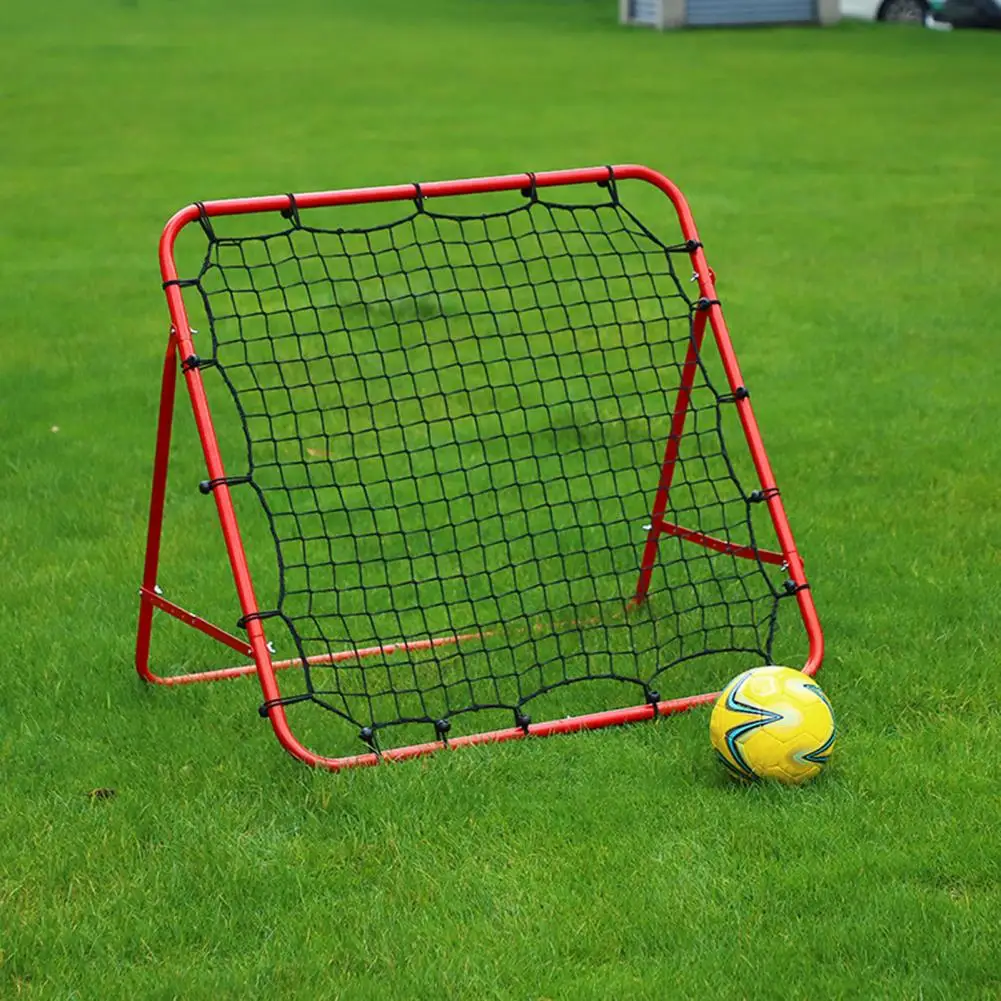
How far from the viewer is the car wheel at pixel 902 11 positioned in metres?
29.4

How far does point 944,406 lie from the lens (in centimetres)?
793

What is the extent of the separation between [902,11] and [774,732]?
2780 centimetres

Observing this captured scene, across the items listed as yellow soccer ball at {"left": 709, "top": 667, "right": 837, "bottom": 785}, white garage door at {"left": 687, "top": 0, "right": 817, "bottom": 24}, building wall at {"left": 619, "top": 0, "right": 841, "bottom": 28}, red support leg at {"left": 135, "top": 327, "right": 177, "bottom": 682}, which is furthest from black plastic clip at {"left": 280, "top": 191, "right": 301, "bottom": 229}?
white garage door at {"left": 687, "top": 0, "right": 817, "bottom": 24}

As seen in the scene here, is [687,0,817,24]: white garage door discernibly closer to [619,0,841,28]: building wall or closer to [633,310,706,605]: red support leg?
[619,0,841,28]: building wall

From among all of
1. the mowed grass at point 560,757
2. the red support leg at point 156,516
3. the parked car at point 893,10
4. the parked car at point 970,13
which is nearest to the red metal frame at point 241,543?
the red support leg at point 156,516

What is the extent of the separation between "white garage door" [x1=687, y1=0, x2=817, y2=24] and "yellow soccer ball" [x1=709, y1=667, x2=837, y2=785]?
1066 inches

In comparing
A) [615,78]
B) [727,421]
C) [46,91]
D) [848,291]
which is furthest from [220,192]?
[615,78]

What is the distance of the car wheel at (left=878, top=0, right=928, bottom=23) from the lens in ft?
96.3

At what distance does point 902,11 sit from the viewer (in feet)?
97.4

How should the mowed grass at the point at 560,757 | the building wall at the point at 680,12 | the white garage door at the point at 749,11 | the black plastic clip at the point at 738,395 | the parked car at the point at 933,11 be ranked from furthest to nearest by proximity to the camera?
the white garage door at the point at 749,11, the building wall at the point at 680,12, the parked car at the point at 933,11, the black plastic clip at the point at 738,395, the mowed grass at the point at 560,757

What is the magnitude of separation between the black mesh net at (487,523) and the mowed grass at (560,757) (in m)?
0.32

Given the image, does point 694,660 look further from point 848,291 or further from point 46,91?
point 46,91

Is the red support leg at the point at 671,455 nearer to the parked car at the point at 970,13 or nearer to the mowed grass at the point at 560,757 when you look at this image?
the mowed grass at the point at 560,757

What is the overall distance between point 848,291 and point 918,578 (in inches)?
188
